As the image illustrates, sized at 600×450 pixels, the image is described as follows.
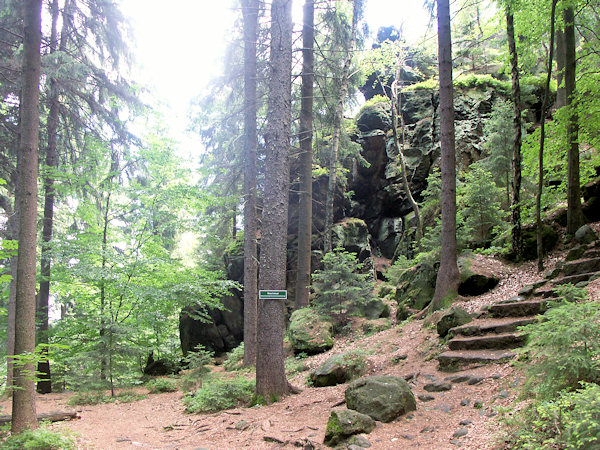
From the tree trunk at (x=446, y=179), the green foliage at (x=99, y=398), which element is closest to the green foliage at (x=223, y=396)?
the green foliage at (x=99, y=398)

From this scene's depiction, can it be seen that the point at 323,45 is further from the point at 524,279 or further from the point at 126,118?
the point at 524,279

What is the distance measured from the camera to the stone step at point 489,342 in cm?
572

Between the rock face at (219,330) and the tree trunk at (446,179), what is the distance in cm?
1017

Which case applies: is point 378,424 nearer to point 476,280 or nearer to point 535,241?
point 476,280

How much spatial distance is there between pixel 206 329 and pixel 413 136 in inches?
575

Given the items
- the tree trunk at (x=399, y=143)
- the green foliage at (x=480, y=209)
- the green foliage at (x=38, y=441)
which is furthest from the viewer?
the tree trunk at (x=399, y=143)

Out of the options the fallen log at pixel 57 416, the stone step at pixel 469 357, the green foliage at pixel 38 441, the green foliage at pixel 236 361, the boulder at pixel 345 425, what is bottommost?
the green foliage at pixel 236 361

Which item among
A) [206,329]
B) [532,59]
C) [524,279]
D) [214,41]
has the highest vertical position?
[214,41]

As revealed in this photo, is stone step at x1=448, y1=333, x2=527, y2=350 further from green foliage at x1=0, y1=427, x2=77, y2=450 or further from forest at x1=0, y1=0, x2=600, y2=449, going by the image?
green foliage at x1=0, y1=427, x2=77, y2=450

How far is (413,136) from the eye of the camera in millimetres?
19938

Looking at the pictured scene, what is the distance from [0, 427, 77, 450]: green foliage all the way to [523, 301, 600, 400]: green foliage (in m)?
5.99

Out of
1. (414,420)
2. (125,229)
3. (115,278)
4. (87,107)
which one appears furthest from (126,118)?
(414,420)

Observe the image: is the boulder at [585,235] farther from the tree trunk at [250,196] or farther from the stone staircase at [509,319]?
the tree trunk at [250,196]

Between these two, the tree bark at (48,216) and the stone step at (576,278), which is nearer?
the stone step at (576,278)
